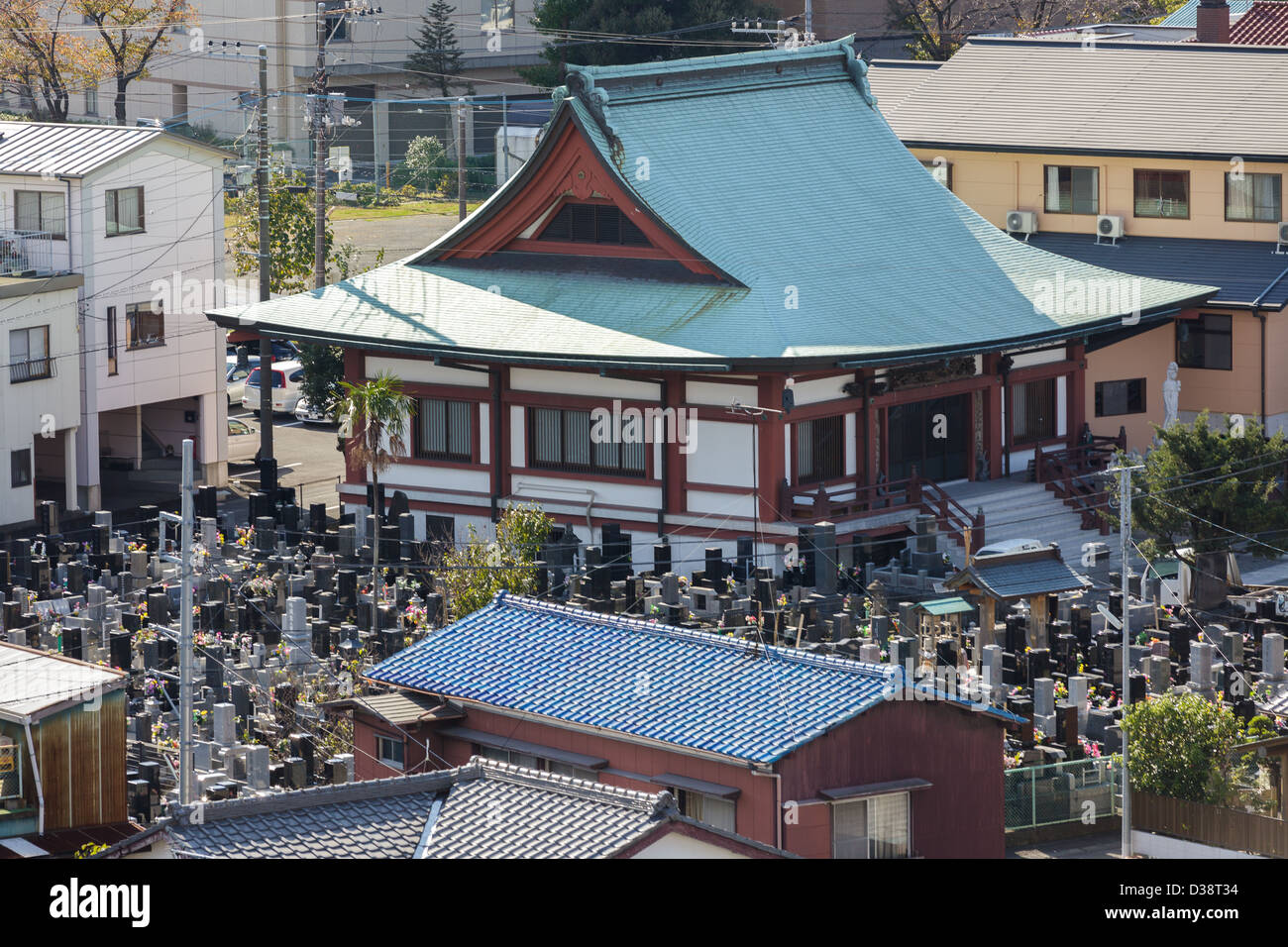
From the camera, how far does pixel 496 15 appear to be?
94.1 metres

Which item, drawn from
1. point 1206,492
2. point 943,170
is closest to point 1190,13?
point 943,170

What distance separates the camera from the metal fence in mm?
28109

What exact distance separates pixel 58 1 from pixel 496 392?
53.3m

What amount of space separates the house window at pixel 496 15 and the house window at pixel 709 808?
73.8m

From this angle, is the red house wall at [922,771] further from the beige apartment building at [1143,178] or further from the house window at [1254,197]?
the house window at [1254,197]

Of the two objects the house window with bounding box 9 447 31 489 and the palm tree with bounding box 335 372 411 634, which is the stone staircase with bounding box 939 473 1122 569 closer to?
the palm tree with bounding box 335 372 411 634

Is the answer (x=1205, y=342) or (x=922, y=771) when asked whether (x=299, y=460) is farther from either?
(x=922, y=771)

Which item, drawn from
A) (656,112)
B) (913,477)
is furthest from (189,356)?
(913,477)

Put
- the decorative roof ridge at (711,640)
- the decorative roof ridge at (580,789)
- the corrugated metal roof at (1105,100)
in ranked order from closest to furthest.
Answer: the decorative roof ridge at (580,789)
the decorative roof ridge at (711,640)
the corrugated metal roof at (1105,100)

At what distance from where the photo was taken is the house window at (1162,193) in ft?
171

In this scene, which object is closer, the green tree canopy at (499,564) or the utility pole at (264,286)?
the green tree canopy at (499,564)

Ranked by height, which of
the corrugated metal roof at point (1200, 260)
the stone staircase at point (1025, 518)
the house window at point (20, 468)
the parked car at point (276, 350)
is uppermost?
the corrugated metal roof at point (1200, 260)

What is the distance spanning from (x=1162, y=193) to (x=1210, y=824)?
1129 inches

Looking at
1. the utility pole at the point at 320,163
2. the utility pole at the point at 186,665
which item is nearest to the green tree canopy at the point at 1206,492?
the utility pole at the point at 186,665
